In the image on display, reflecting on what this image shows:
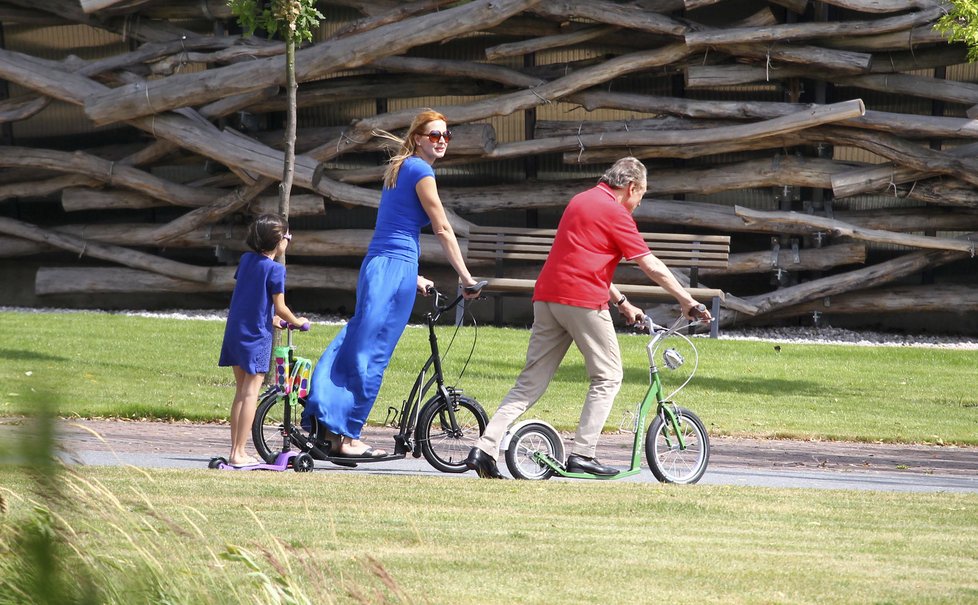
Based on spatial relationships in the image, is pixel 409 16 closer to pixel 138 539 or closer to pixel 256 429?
pixel 256 429

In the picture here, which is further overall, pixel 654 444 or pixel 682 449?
pixel 682 449

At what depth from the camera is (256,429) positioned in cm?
717

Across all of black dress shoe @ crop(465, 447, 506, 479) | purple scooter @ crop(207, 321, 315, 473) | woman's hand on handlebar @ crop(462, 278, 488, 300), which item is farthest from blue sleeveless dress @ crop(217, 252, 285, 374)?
black dress shoe @ crop(465, 447, 506, 479)

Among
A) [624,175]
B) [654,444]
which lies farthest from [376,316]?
[654,444]

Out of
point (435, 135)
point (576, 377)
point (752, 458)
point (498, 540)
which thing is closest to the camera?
point (498, 540)

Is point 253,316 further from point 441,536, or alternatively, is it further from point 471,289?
point 441,536

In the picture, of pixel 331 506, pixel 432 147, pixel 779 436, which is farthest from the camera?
pixel 779 436

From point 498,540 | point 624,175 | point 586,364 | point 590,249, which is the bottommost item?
point 498,540

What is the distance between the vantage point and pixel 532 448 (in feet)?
22.4

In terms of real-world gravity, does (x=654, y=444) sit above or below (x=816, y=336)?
above

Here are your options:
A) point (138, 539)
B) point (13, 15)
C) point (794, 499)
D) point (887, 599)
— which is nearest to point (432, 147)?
point (794, 499)

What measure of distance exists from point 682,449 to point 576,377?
521 cm

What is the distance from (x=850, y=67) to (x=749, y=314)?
10.6 ft

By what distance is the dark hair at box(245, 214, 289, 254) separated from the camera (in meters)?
6.93
